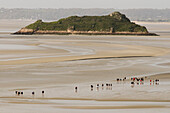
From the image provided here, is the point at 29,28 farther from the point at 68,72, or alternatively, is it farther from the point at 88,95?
the point at 88,95

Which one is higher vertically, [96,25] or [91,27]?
[96,25]

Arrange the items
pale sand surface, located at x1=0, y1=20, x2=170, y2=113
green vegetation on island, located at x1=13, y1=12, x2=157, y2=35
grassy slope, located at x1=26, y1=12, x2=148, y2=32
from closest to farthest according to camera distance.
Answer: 1. pale sand surface, located at x1=0, y1=20, x2=170, y2=113
2. green vegetation on island, located at x1=13, y1=12, x2=157, y2=35
3. grassy slope, located at x1=26, y1=12, x2=148, y2=32

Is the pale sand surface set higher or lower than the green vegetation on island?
higher

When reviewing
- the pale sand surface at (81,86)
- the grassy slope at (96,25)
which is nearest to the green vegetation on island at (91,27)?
the grassy slope at (96,25)

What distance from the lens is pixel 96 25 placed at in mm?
165750

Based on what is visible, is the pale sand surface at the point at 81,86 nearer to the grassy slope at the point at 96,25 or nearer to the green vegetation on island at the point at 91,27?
the green vegetation on island at the point at 91,27

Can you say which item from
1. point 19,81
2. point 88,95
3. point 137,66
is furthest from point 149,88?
point 137,66

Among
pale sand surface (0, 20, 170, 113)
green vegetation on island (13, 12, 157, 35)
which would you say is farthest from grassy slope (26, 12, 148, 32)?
pale sand surface (0, 20, 170, 113)

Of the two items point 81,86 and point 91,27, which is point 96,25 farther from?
point 81,86

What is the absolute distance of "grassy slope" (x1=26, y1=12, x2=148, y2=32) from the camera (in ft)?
536

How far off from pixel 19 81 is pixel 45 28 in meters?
132

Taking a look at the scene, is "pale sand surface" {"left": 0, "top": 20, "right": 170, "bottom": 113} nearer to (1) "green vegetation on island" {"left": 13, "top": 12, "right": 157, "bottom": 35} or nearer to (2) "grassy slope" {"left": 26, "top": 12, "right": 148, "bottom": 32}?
(1) "green vegetation on island" {"left": 13, "top": 12, "right": 157, "bottom": 35}

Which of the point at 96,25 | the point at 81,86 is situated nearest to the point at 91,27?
the point at 96,25

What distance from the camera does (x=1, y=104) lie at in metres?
27.8
